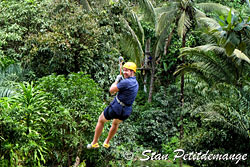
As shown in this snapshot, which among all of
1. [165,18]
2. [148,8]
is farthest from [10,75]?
[165,18]

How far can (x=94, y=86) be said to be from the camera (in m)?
8.69

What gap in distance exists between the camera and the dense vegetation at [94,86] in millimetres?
7031

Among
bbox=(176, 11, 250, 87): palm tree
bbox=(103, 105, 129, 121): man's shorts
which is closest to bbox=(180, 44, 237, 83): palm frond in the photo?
bbox=(176, 11, 250, 87): palm tree

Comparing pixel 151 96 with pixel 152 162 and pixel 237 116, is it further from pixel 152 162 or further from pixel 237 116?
pixel 237 116

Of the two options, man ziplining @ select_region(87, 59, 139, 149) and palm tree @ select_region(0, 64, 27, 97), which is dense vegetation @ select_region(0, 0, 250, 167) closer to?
palm tree @ select_region(0, 64, 27, 97)

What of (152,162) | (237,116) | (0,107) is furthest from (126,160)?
(0,107)

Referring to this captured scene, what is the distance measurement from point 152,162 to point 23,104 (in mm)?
5780

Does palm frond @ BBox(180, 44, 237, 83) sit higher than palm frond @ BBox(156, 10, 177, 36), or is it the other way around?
palm frond @ BBox(156, 10, 177, 36)

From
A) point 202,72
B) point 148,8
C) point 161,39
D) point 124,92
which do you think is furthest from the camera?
point 161,39

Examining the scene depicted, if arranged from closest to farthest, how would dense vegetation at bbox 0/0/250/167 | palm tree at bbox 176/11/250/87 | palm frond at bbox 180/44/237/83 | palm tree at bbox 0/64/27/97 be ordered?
dense vegetation at bbox 0/0/250/167 < palm tree at bbox 0/64/27/97 < palm tree at bbox 176/11/250/87 < palm frond at bbox 180/44/237/83

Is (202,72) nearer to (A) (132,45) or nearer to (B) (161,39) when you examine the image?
(A) (132,45)

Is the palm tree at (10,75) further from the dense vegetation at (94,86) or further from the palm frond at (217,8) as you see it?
the palm frond at (217,8)

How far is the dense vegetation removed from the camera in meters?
7.03

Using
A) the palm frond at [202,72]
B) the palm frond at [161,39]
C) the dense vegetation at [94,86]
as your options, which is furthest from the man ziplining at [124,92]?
the palm frond at [161,39]
